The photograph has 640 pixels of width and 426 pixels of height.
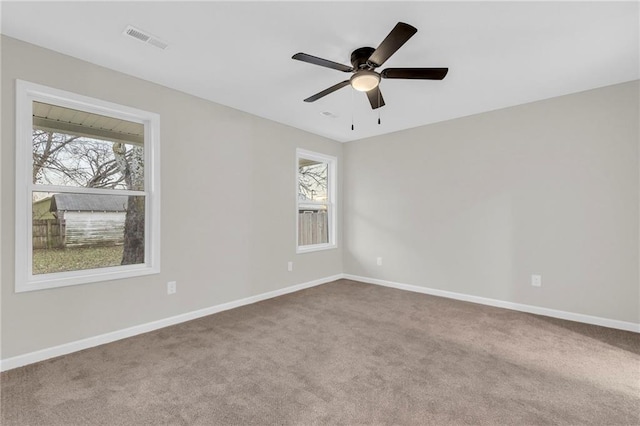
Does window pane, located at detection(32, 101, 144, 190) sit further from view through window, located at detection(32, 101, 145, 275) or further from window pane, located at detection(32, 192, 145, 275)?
window pane, located at detection(32, 192, 145, 275)

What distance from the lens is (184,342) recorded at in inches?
104

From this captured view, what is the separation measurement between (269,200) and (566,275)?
367 centimetres

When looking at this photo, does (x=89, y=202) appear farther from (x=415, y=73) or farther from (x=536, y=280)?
(x=536, y=280)

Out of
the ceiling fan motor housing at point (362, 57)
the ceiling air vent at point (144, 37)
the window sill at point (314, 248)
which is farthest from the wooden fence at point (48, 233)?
the ceiling fan motor housing at point (362, 57)

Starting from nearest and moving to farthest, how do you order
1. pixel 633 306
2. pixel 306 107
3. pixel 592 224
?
1. pixel 633 306
2. pixel 592 224
3. pixel 306 107

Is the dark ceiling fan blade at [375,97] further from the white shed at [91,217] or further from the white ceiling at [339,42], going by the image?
the white shed at [91,217]

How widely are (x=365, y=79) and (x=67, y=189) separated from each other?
2.69m

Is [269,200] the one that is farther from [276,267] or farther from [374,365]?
[374,365]

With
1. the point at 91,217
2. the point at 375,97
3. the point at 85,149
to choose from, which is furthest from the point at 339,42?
the point at 91,217

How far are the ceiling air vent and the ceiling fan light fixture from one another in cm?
154

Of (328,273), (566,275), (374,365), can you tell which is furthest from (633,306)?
(328,273)

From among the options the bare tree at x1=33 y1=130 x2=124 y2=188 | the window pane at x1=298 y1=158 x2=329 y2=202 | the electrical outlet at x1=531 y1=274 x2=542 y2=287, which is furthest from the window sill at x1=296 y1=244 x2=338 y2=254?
the electrical outlet at x1=531 y1=274 x2=542 y2=287

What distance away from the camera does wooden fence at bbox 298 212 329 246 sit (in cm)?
473

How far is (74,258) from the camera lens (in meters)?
2.60
